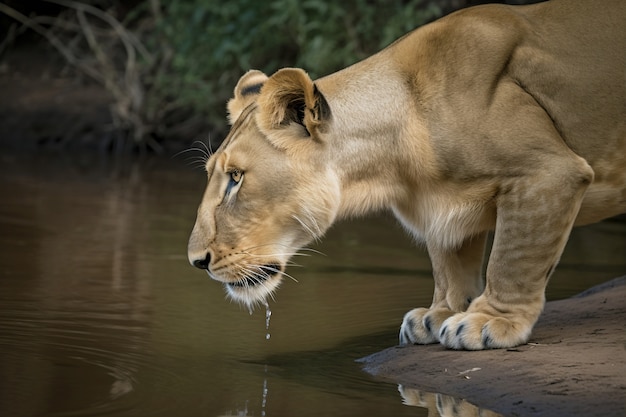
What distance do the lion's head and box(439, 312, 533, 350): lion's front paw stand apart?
642mm

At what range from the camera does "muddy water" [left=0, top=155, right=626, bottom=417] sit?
3.97 m

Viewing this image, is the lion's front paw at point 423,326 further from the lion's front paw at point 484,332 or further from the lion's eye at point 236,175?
the lion's eye at point 236,175

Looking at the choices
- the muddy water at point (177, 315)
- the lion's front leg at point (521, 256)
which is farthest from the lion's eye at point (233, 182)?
the lion's front leg at point (521, 256)

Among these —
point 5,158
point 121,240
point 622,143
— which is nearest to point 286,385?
point 622,143

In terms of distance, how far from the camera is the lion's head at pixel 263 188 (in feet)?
14.6

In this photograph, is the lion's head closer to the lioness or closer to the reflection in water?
the lioness

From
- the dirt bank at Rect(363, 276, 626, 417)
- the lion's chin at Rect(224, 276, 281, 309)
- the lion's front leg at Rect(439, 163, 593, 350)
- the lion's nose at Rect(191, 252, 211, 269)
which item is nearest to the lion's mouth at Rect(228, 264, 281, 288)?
the lion's chin at Rect(224, 276, 281, 309)

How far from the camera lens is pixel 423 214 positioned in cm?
466

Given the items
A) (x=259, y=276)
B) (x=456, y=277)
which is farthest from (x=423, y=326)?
(x=259, y=276)

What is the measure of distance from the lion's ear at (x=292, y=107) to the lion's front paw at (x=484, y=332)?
0.86 meters

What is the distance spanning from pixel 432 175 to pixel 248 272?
76cm

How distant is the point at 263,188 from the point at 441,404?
3.50 feet

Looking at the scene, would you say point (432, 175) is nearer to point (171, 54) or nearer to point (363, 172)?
point (363, 172)

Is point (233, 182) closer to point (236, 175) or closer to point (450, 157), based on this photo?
point (236, 175)
